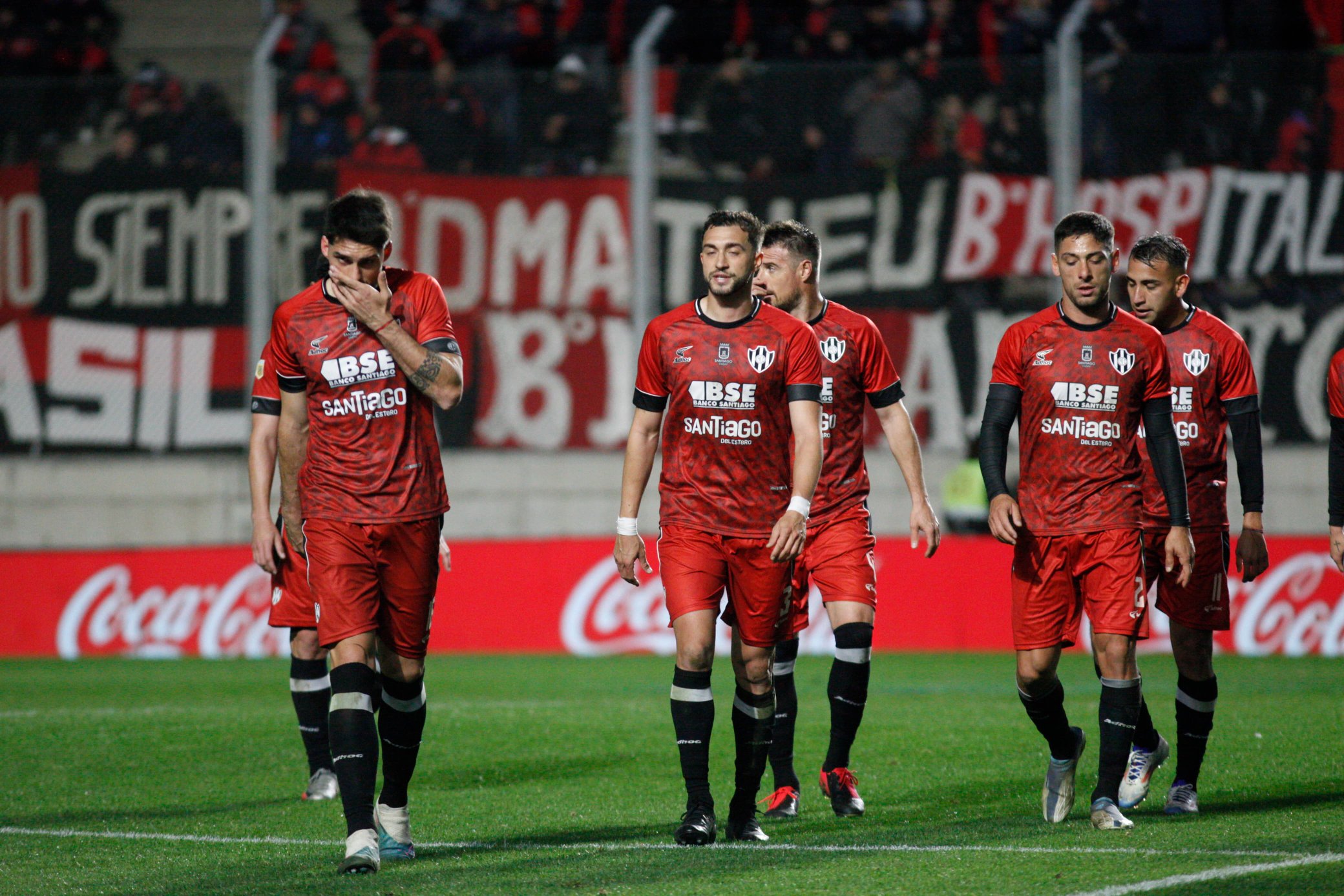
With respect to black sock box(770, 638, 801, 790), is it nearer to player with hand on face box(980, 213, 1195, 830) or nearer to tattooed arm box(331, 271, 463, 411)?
player with hand on face box(980, 213, 1195, 830)

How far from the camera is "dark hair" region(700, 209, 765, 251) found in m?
6.13

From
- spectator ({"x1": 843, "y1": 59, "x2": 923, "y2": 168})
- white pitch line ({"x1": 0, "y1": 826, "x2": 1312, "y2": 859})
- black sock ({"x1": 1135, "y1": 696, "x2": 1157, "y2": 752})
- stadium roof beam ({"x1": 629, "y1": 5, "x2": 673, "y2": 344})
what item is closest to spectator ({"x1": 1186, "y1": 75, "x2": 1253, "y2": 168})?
spectator ({"x1": 843, "y1": 59, "x2": 923, "y2": 168})

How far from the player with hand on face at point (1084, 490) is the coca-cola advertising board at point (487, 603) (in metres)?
7.85

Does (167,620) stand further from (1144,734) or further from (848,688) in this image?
(1144,734)

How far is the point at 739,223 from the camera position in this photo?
20.2 feet

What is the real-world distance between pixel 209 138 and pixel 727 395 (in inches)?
501

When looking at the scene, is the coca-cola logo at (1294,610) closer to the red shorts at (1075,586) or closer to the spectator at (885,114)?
the spectator at (885,114)

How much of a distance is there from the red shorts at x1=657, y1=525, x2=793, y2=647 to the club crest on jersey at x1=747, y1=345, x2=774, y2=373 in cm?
61

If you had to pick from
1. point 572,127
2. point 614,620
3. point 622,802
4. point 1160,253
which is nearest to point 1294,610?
point 614,620

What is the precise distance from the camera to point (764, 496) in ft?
20.5

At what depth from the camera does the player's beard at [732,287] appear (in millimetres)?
6223

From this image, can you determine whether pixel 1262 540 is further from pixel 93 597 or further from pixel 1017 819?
pixel 93 597

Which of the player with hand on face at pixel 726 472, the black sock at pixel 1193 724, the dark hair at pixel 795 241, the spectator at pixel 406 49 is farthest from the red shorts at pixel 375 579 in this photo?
the spectator at pixel 406 49

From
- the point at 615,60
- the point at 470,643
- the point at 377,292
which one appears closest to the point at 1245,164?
the point at 615,60
